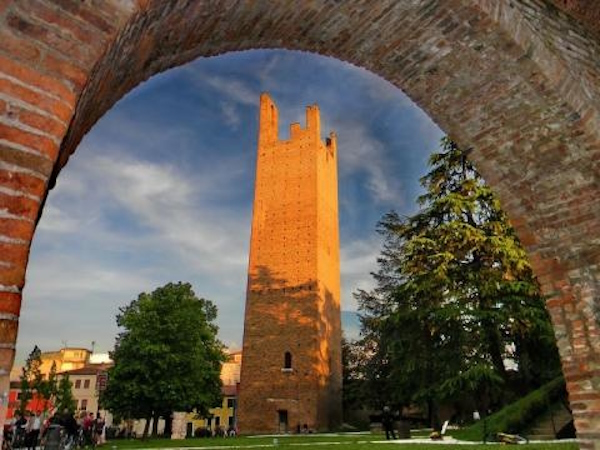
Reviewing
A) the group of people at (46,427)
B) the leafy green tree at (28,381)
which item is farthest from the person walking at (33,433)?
the leafy green tree at (28,381)

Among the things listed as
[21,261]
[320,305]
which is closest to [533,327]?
[320,305]

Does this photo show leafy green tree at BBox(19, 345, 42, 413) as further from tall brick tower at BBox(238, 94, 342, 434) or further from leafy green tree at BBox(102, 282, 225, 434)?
tall brick tower at BBox(238, 94, 342, 434)

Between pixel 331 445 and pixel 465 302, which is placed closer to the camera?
pixel 331 445

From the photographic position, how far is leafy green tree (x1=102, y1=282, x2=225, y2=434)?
24578 mm

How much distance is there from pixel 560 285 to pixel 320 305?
79.4ft

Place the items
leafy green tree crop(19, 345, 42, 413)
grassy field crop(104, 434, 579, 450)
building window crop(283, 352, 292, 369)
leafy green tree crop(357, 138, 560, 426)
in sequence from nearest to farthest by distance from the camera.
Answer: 1. grassy field crop(104, 434, 579, 450)
2. leafy green tree crop(357, 138, 560, 426)
3. building window crop(283, 352, 292, 369)
4. leafy green tree crop(19, 345, 42, 413)

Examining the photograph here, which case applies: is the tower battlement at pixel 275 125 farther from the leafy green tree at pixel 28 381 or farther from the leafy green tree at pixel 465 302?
the leafy green tree at pixel 28 381

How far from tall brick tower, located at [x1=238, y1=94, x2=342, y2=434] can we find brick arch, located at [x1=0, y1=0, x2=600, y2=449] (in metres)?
23.1

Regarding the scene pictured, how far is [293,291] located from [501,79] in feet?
82.3

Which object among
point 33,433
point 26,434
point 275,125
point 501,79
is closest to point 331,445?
point 33,433

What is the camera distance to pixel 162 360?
24938 millimetres

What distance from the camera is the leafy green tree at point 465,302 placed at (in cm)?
1555

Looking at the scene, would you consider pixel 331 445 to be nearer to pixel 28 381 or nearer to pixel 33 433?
pixel 33 433

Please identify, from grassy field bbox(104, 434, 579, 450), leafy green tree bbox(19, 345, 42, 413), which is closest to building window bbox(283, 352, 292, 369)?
grassy field bbox(104, 434, 579, 450)
